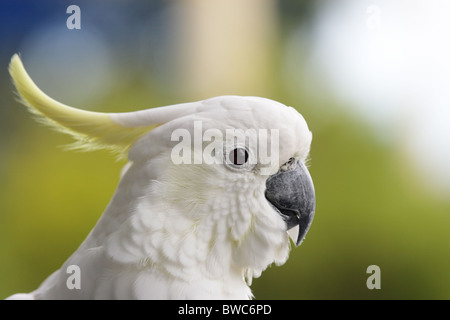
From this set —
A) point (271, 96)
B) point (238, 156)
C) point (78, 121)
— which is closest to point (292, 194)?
point (238, 156)

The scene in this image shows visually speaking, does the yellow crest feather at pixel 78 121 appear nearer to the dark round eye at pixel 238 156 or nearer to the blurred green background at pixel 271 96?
the dark round eye at pixel 238 156

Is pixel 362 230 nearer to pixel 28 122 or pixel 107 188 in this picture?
pixel 107 188

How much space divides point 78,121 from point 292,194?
61 cm

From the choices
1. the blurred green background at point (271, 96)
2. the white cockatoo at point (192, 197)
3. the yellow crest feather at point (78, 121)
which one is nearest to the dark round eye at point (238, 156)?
the white cockatoo at point (192, 197)

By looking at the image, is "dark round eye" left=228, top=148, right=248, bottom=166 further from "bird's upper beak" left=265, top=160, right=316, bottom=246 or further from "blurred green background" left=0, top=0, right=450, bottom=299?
"blurred green background" left=0, top=0, right=450, bottom=299

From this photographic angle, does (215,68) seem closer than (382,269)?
No

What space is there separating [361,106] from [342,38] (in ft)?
1.43

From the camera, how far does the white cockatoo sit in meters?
1.15

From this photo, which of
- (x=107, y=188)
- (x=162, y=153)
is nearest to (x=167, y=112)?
(x=162, y=153)

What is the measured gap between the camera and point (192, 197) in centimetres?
118

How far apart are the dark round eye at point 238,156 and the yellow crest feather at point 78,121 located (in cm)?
24

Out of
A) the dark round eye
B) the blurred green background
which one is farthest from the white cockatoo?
the blurred green background
